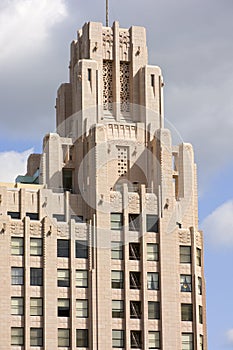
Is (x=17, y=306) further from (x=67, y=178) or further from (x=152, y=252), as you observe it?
(x=67, y=178)

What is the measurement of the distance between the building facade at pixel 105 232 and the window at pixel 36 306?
102 millimetres

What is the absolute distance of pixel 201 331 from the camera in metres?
130

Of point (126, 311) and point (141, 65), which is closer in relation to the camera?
point (126, 311)

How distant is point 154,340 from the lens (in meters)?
128

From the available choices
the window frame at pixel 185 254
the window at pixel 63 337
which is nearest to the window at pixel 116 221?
the window frame at pixel 185 254

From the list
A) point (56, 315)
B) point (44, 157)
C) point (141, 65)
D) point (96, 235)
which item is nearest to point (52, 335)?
point (56, 315)

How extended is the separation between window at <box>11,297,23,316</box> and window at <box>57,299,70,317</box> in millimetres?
3897

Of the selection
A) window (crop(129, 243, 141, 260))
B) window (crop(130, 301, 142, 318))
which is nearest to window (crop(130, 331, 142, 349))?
window (crop(130, 301, 142, 318))

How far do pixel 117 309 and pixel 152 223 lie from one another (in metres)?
10.3

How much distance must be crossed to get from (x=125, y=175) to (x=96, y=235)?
8871 millimetres

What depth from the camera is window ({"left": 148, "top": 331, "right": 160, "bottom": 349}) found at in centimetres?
12775

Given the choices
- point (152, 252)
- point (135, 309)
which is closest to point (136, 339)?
point (135, 309)


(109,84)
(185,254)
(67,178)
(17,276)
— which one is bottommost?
(17,276)

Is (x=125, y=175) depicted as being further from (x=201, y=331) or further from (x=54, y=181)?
(x=201, y=331)
